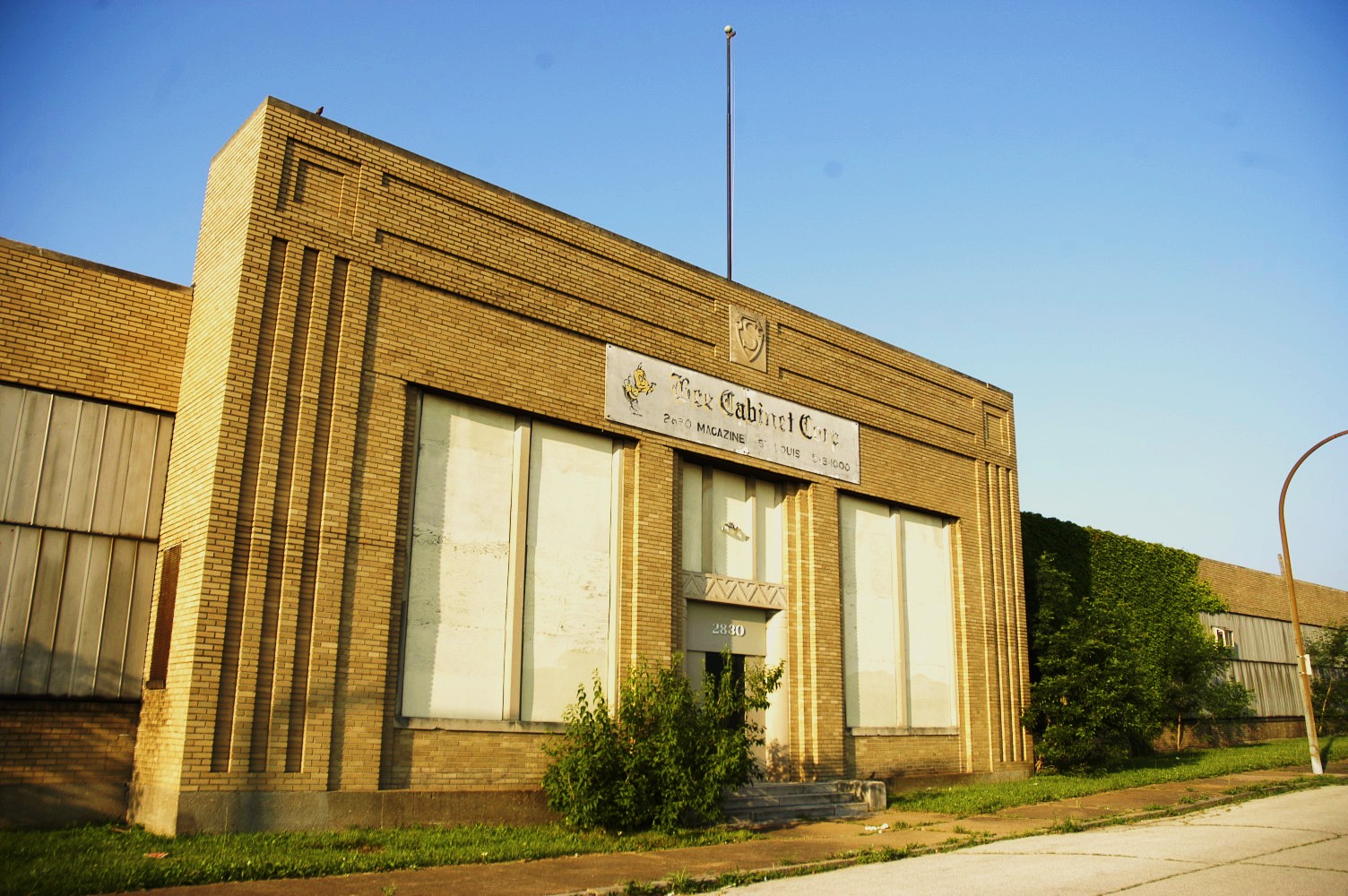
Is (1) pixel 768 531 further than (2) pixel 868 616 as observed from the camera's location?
No

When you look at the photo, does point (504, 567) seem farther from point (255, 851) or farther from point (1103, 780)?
point (1103, 780)

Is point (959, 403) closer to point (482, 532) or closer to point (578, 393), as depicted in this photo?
point (578, 393)

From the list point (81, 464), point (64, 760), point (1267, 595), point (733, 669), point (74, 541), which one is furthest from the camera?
point (1267, 595)

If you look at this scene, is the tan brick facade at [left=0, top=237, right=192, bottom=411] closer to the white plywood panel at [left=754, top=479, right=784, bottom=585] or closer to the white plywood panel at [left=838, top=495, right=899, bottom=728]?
the white plywood panel at [left=754, top=479, right=784, bottom=585]

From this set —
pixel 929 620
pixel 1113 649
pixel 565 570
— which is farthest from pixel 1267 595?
pixel 565 570

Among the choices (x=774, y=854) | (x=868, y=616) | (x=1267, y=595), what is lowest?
(x=774, y=854)

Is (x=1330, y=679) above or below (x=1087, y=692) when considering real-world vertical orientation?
above

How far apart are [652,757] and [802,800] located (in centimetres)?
439

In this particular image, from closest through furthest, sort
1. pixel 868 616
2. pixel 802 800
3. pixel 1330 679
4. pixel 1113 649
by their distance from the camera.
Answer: pixel 802 800 < pixel 868 616 < pixel 1113 649 < pixel 1330 679

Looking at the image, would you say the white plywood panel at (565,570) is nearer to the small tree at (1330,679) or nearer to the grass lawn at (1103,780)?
the grass lawn at (1103,780)

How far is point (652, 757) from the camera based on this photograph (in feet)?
47.1

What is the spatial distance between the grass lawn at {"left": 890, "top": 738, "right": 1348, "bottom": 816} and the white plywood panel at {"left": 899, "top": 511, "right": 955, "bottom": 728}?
1597 millimetres

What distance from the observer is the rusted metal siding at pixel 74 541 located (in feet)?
43.5

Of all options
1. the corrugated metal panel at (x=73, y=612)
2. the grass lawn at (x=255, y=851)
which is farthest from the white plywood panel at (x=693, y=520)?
the corrugated metal panel at (x=73, y=612)
